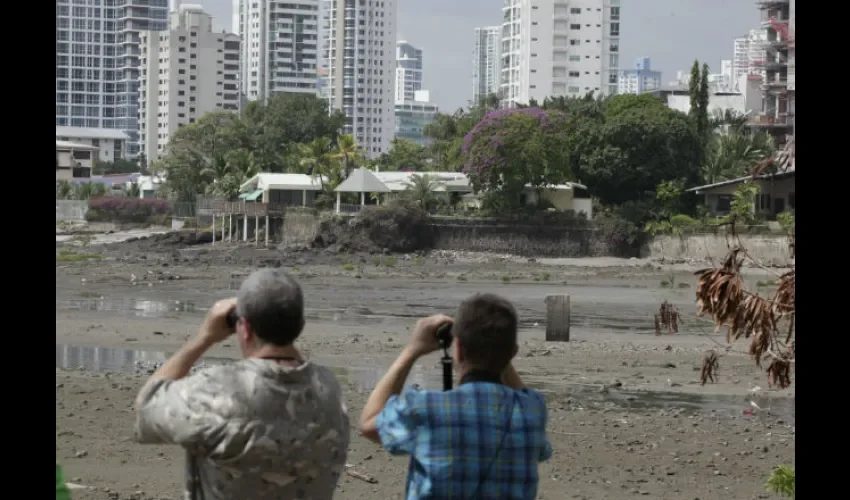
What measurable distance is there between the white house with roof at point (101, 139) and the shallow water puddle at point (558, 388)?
5061 inches

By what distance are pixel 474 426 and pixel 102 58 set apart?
19889 centimetres

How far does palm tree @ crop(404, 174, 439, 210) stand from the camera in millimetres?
59406

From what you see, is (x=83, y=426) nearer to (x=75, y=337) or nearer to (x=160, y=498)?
(x=160, y=498)

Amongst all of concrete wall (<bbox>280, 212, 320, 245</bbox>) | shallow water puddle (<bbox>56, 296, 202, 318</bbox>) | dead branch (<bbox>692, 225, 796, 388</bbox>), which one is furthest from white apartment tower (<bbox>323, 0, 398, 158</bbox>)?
dead branch (<bbox>692, 225, 796, 388</bbox>)

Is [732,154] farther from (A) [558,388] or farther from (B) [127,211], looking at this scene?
(A) [558,388]

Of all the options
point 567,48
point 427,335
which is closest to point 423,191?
point 427,335

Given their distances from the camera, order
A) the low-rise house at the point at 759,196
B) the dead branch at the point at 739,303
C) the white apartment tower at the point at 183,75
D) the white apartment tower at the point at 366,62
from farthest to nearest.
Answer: the white apartment tower at the point at 366,62
the white apartment tower at the point at 183,75
the low-rise house at the point at 759,196
the dead branch at the point at 739,303

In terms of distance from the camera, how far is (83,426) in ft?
38.5

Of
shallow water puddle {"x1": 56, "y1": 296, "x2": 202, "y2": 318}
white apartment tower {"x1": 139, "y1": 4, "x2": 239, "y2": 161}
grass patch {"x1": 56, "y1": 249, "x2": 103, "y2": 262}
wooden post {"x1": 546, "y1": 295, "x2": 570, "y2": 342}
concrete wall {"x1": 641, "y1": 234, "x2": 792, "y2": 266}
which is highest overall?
white apartment tower {"x1": 139, "y1": 4, "x2": 239, "y2": 161}

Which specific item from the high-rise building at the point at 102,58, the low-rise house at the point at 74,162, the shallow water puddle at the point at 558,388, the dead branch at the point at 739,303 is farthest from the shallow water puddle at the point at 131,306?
the high-rise building at the point at 102,58

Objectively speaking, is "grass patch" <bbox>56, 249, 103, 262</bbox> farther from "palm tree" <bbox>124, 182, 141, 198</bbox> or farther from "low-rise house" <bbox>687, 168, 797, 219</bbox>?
"palm tree" <bbox>124, 182, 141, 198</bbox>

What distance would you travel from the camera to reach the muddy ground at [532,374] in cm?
999

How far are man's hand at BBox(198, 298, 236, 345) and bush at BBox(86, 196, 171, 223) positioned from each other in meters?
78.8

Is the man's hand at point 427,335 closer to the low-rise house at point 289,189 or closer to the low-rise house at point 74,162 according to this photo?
the low-rise house at point 289,189
